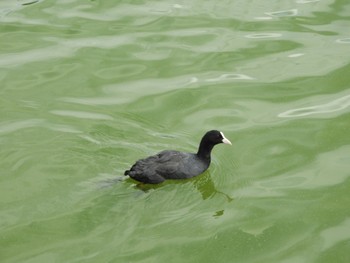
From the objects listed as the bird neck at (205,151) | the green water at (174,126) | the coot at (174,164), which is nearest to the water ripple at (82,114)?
the green water at (174,126)

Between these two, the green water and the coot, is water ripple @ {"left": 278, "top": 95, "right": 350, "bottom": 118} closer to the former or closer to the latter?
the green water

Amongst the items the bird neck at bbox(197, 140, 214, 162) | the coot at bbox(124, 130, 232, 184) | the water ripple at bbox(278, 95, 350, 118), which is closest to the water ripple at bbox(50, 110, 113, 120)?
the coot at bbox(124, 130, 232, 184)

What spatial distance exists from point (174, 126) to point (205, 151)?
118 cm

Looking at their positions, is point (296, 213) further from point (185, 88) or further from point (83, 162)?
point (185, 88)

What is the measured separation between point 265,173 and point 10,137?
3.46 metres

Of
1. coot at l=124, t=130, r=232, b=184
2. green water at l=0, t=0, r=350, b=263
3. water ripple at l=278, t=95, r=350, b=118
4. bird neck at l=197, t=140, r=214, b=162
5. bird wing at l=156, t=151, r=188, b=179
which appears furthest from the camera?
water ripple at l=278, t=95, r=350, b=118

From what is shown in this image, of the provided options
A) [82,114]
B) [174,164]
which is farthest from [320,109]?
[82,114]

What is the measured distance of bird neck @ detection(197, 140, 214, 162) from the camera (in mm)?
7469

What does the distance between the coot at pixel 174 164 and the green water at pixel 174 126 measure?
0.15 meters

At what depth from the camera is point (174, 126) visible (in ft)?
28.0

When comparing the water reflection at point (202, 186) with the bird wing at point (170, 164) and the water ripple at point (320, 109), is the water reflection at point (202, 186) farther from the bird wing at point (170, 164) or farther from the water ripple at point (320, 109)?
the water ripple at point (320, 109)

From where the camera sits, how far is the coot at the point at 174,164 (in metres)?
7.11

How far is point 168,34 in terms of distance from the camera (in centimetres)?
1160

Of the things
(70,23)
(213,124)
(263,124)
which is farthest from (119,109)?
(70,23)
